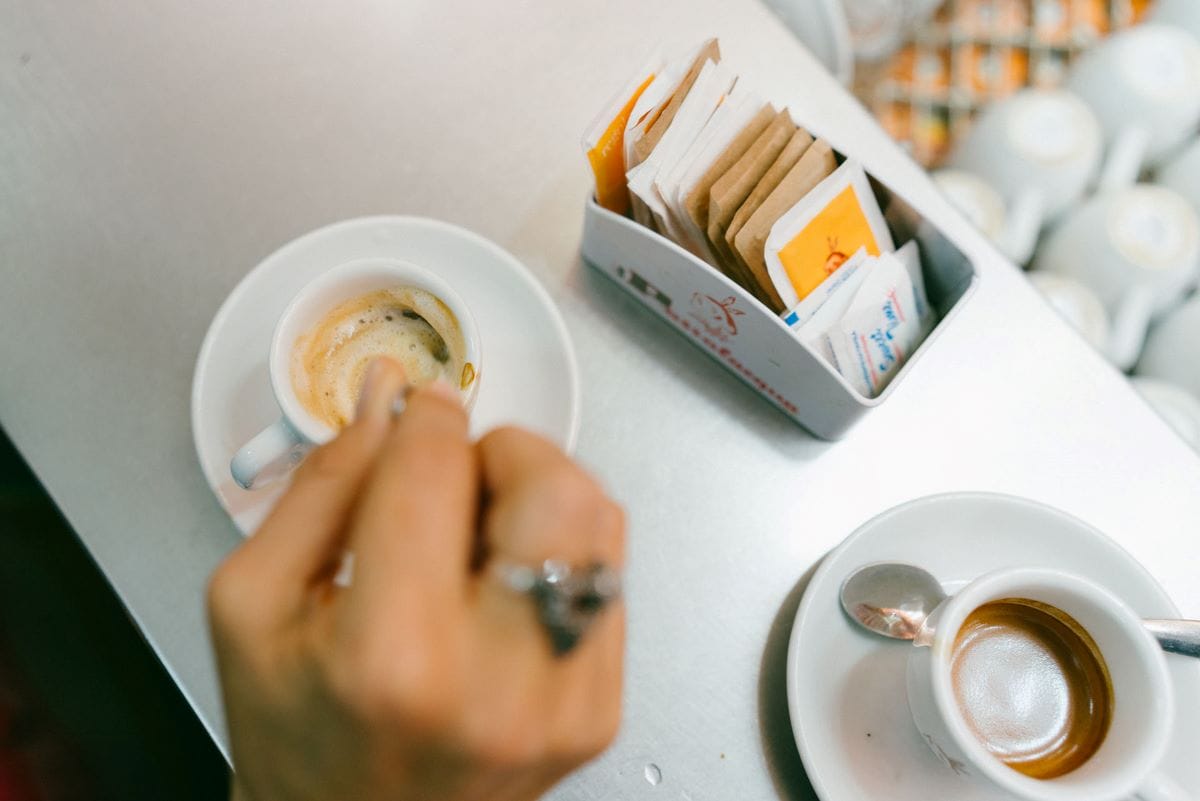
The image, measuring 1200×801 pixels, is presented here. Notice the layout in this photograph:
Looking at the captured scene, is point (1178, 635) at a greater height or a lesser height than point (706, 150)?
lesser

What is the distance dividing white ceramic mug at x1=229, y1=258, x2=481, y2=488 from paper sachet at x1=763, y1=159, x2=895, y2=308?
219mm

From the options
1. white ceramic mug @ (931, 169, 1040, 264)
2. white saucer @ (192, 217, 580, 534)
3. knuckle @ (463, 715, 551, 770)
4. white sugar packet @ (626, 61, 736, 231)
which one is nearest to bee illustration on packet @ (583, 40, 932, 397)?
white sugar packet @ (626, 61, 736, 231)

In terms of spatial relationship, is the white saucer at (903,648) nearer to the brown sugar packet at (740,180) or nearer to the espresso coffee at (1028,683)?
the espresso coffee at (1028,683)

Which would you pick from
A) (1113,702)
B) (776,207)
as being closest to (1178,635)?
(1113,702)

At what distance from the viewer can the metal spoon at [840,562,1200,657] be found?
630 millimetres

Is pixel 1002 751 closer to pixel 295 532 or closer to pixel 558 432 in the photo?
pixel 558 432

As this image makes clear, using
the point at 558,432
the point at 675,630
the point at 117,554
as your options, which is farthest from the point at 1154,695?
the point at 117,554

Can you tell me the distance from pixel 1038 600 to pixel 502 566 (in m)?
0.42

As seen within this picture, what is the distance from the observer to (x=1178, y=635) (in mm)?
589

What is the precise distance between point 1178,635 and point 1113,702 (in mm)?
73

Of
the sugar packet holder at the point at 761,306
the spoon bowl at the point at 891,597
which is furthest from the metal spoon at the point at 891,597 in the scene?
the sugar packet holder at the point at 761,306

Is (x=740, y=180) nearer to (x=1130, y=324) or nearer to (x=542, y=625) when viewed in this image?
(x=542, y=625)

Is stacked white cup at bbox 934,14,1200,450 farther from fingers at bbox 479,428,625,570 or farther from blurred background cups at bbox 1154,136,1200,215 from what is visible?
fingers at bbox 479,428,625,570

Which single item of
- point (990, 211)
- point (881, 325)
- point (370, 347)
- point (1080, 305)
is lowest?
point (1080, 305)
